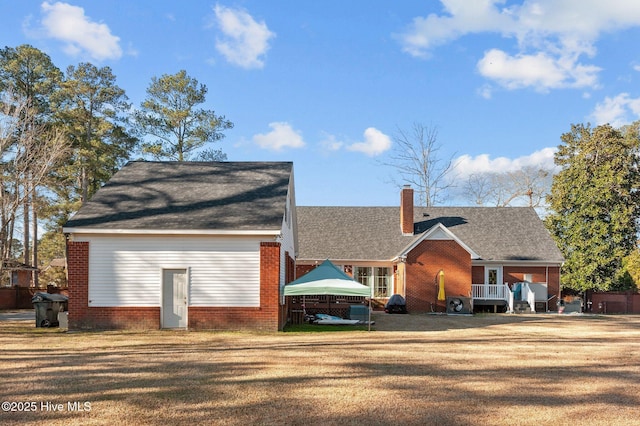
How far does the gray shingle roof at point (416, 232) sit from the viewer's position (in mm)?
36656

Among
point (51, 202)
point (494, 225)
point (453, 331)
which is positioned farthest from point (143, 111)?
point (453, 331)

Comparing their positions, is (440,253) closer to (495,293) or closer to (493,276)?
(495,293)

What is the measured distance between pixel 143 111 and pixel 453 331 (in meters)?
32.9

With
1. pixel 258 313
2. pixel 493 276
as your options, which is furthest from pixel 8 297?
pixel 493 276

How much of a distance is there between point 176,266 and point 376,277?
18.5 m

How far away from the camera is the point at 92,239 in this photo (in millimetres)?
20422

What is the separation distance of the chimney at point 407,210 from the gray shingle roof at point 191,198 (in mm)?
13428

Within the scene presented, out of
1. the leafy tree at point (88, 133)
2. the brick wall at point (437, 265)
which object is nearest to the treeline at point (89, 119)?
the leafy tree at point (88, 133)

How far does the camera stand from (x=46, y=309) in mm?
22094

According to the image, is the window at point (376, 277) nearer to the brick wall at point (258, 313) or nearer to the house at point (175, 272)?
the house at point (175, 272)

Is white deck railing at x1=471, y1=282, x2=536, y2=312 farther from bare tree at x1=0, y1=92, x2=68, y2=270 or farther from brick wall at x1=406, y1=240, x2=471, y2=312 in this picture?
bare tree at x1=0, y1=92, x2=68, y2=270

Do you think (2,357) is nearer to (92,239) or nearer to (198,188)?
(92,239)

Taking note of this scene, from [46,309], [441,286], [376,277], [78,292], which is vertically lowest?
[46,309]

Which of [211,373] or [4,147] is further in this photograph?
[4,147]
